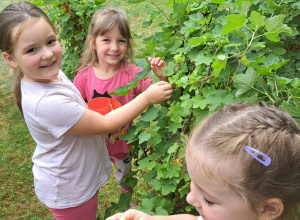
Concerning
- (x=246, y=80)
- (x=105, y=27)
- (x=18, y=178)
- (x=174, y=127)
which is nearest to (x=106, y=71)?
(x=105, y=27)

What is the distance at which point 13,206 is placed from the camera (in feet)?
11.0

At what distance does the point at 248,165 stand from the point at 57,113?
1072 mm

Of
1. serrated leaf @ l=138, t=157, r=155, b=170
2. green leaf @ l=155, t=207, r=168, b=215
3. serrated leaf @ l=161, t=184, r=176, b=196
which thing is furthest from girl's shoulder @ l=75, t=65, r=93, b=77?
green leaf @ l=155, t=207, r=168, b=215

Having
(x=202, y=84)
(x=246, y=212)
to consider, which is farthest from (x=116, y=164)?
(x=246, y=212)

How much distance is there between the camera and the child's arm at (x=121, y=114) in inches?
64.8

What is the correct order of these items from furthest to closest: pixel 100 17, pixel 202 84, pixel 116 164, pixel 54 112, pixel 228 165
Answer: pixel 116 164 < pixel 100 17 < pixel 54 112 < pixel 202 84 < pixel 228 165

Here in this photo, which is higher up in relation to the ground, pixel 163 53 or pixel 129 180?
pixel 163 53

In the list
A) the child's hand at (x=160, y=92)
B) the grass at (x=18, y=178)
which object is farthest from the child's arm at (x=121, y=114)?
the grass at (x=18, y=178)

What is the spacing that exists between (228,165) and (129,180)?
1.16 metres

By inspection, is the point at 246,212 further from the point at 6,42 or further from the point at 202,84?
the point at 6,42

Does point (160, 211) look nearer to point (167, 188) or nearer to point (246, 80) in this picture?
point (167, 188)

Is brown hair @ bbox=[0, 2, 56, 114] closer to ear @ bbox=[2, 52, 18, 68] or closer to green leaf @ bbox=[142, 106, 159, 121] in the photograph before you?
ear @ bbox=[2, 52, 18, 68]

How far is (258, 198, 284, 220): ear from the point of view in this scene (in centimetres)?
104

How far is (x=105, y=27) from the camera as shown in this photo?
2.40m
